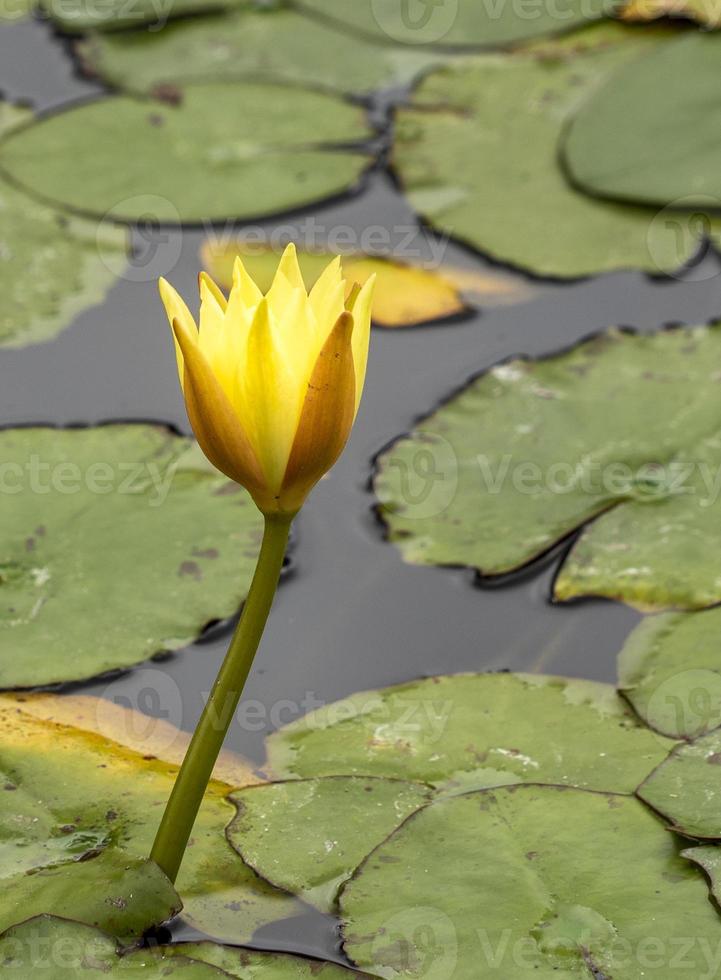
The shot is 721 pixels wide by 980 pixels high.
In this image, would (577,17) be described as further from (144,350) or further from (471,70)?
(144,350)

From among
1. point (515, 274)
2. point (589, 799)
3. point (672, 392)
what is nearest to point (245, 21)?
point (515, 274)

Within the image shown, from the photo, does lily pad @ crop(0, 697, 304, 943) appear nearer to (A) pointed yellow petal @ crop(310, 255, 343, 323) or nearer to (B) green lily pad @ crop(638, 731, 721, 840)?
(B) green lily pad @ crop(638, 731, 721, 840)

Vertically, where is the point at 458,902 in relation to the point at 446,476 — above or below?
below

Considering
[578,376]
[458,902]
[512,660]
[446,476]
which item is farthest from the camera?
[578,376]

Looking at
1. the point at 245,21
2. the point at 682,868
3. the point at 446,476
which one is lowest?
the point at 682,868

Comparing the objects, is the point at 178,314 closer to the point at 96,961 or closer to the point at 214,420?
the point at 214,420

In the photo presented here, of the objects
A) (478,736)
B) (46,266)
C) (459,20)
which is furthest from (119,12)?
(478,736)

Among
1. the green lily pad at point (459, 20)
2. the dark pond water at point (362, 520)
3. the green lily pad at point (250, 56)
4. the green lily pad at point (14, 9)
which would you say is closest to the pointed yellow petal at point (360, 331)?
the dark pond water at point (362, 520)

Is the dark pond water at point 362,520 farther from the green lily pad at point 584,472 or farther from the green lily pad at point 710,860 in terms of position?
the green lily pad at point 710,860
